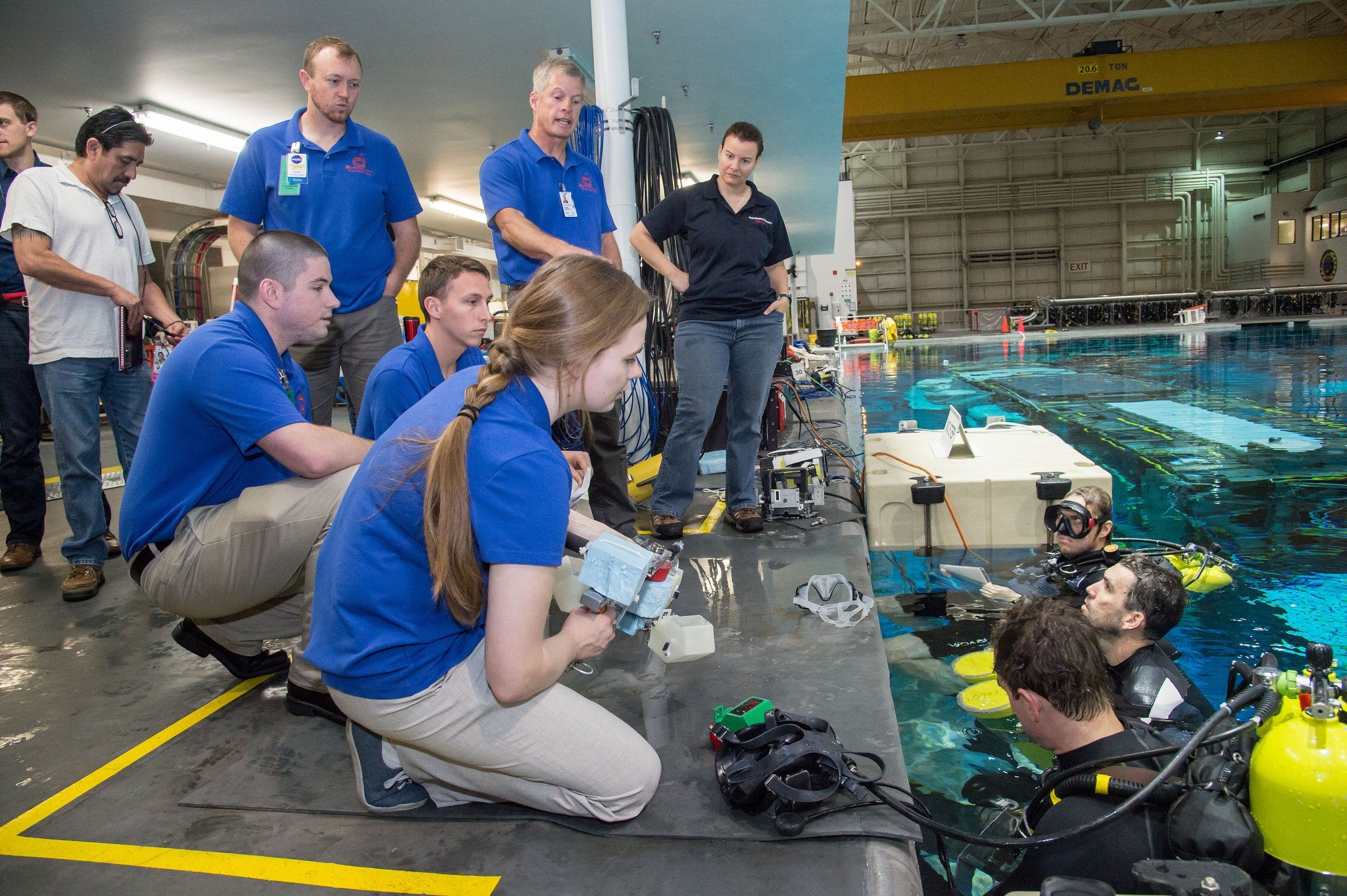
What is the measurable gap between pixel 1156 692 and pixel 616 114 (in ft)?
10.5

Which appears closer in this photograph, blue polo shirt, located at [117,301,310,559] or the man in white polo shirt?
blue polo shirt, located at [117,301,310,559]

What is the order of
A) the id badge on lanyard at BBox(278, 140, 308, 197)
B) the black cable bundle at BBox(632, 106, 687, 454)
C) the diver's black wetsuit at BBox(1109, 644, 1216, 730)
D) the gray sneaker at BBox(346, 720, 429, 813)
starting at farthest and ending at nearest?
the black cable bundle at BBox(632, 106, 687, 454)
the id badge on lanyard at BBox(278, 140, 308, 197)
the diver's black wetsuit at BBox(1109, 644, 1216, 730)
the gray sneaker at BBox(346, 720, 429, 813)

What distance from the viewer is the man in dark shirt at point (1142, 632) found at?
2070mm

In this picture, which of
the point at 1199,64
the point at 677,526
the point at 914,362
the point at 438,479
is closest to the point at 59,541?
the point at 677,526

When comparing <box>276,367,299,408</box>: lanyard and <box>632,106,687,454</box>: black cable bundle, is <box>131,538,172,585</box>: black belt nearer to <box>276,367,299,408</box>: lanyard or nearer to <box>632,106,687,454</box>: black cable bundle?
<box>276,367,299,408</box>: lanyard

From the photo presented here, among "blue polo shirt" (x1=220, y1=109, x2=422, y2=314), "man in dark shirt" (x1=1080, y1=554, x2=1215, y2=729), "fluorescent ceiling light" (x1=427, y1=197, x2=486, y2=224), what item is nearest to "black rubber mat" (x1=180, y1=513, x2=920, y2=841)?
"man in dark shirt" (x1=1080, y1=554, x2=1215, y2=729)

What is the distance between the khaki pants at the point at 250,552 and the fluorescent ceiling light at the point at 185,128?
669 centimetres

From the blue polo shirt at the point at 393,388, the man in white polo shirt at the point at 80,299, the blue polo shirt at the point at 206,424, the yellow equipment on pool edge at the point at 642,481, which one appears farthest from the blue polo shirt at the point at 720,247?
the man in white polo shirt at the point at 80,299

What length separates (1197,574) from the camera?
3215 mm

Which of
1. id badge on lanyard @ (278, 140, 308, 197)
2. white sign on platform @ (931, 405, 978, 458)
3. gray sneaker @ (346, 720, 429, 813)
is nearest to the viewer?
gray sneaker @ (346, 720, 429, 813)

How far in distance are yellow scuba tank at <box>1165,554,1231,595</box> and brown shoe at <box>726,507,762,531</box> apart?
1599 mm

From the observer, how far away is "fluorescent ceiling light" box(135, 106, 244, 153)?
23.9 feet

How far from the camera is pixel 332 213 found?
295 cm

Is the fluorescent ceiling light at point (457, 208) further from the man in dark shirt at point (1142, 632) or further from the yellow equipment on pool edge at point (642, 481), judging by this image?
the man in dark shirt at point (1142, 632)
